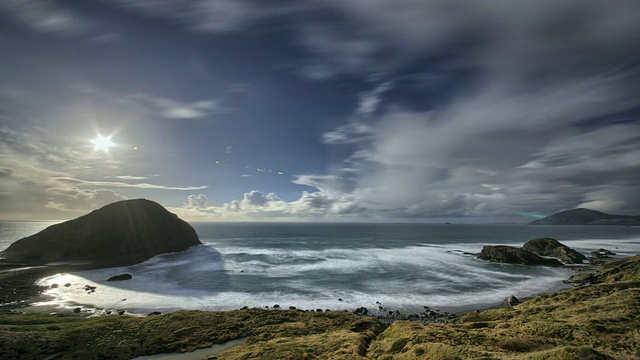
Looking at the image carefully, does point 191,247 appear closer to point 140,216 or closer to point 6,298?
point 140,216

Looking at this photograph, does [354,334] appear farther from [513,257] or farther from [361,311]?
[513,257]

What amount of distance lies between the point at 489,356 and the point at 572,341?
218 inches

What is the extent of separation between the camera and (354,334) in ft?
61.3

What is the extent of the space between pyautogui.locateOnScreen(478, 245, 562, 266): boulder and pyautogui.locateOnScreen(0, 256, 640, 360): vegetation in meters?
42.9

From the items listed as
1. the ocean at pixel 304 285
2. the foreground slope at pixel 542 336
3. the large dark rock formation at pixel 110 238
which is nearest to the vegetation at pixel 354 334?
the foreground slope at pixel 542 336

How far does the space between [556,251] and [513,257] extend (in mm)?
16240

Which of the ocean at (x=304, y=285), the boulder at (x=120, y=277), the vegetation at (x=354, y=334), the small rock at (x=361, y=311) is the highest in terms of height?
the vegetation at (x=354, y=334)

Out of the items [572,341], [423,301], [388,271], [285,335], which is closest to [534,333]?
[572,341]

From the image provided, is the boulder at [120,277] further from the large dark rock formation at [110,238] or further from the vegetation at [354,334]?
the vegetation at [354,334]

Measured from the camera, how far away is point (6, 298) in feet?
102

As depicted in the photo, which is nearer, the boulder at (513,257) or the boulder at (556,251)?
the boulder at (513,257)

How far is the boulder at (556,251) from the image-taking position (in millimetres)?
58719

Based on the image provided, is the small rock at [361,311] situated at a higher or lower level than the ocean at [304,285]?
higher

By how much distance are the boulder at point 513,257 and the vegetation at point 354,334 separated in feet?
141
